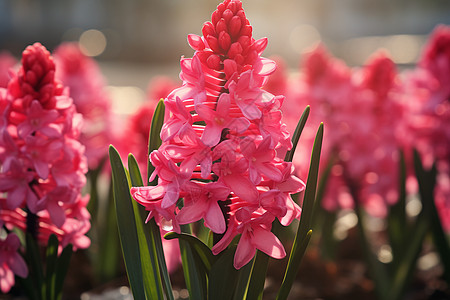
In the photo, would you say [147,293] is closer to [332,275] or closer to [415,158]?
[415,158]

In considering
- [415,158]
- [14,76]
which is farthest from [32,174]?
[415,158]

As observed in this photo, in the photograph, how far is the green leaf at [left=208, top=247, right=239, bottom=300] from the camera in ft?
3.73

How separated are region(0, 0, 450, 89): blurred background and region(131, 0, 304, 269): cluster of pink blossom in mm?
15248

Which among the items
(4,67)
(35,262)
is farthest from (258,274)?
(4,67)

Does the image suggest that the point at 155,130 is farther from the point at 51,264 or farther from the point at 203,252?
the point at 51,264

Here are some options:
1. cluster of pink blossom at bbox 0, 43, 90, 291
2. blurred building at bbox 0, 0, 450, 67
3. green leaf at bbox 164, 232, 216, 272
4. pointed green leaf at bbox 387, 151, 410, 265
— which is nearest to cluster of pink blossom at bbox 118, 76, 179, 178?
cluster of pink blossom at bbox 0, 43, 90, 291

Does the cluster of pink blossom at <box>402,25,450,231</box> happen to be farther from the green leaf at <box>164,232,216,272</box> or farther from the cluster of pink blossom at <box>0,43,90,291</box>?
the cluster of pink blossom at <box>0,43,90,291</box>

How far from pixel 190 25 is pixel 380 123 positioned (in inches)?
1098

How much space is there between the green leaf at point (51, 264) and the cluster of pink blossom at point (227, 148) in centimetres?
36

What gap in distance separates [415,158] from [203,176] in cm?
113

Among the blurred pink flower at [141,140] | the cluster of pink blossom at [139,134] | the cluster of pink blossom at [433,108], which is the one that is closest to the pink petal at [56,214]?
the blurred pink flower at [141,140]

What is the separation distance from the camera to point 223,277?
1158 millimetres

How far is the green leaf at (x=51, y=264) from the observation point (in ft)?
4.53

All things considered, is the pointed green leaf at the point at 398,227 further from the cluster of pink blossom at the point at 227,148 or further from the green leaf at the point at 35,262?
the green leaf at the point at 35,262
